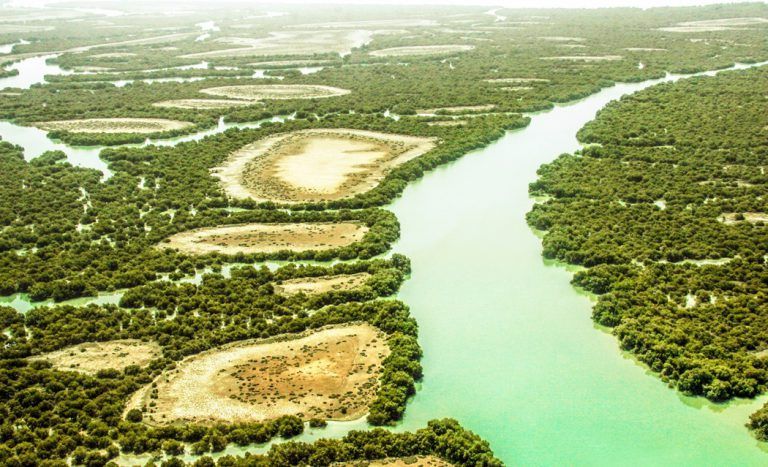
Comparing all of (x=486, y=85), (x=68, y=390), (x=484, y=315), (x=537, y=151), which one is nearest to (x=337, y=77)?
(x=486, y=85)

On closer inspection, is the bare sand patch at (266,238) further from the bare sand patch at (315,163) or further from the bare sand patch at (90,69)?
the bare sand patch at (90,69)

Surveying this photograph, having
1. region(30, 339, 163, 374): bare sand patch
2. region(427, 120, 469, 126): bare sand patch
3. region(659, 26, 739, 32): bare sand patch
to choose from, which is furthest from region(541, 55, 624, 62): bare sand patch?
region(30, 339, 163, 374): bare sand patch

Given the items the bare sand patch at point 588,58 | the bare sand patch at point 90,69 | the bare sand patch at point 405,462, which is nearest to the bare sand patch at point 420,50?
the bare sand patch at point 588,58

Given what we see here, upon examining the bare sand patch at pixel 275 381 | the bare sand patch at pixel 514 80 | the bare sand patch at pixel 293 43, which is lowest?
the bare sand patch at pixel 275 381

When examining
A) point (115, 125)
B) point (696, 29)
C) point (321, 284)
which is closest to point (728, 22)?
point (696, 29)

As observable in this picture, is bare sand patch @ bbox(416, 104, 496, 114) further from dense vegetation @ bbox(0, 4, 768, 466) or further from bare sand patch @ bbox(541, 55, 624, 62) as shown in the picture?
bare sand patch @ bbox(541, 55, 624, 62)

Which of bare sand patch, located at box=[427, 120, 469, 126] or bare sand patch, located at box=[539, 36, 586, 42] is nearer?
bare sand patch, located at box=[427, 120, 469, 126]
